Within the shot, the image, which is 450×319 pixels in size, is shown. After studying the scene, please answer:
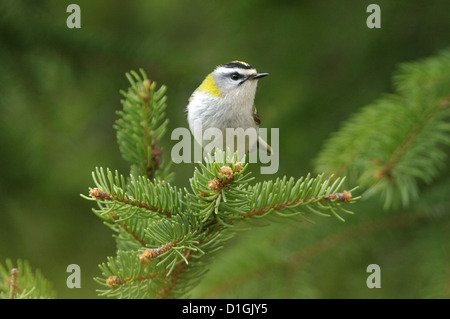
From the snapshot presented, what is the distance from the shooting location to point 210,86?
2809 millimetres

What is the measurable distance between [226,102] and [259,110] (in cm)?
39

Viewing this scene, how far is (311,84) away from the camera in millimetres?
2844

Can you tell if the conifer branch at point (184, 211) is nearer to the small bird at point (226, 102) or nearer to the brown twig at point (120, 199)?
the brown twig at point (120, 199)

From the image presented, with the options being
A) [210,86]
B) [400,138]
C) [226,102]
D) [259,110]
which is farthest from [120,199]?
[259,110]

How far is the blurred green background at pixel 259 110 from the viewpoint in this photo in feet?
7.91

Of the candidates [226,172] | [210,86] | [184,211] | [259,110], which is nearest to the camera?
[226,172]

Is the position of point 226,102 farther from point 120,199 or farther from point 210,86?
point 120,199

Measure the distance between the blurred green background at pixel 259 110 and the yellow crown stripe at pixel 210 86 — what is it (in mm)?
42

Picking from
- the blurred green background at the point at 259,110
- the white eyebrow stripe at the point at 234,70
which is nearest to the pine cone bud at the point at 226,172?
the blurred green background at the point at 259,110

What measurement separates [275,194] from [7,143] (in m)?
1.69

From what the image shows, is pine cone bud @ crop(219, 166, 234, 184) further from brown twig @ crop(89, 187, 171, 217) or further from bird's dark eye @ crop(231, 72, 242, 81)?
bird's dark eye @ crop(231, 72, 242, 81)

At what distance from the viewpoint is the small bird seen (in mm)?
2564

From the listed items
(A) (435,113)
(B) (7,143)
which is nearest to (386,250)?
(A) (435,113)
